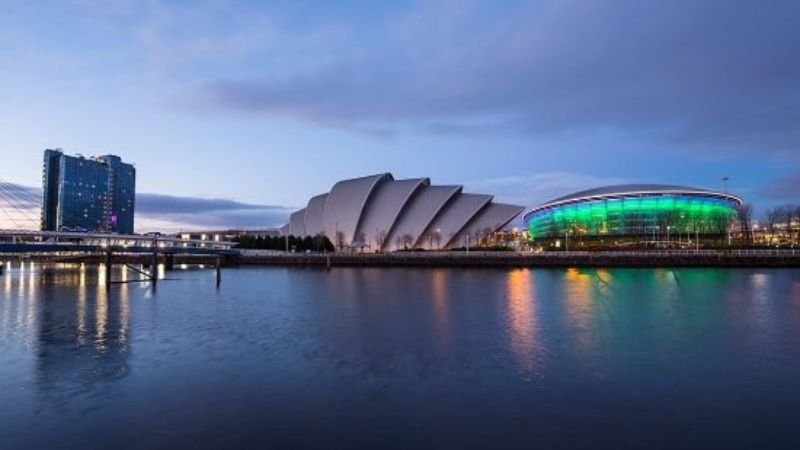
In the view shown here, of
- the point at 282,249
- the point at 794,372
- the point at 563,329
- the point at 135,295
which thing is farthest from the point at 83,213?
the point at 794,372

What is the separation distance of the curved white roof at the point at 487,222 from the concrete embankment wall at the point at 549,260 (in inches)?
795

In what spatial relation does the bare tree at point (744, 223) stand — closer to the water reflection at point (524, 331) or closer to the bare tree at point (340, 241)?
the bare tree at point (340, 241)

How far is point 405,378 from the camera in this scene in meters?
10.2

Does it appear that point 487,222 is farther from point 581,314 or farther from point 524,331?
point 524,331

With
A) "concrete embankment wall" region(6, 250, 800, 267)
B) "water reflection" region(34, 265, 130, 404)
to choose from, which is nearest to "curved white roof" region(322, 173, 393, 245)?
"concrete embankment wall" region(6, 250, 800, 267)

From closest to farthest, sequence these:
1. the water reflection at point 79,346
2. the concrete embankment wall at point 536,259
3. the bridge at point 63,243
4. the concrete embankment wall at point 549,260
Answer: the water reflection at point 79,346
the bridge at point 63,243
the concrete embankment wall at point 549,260
the concrete embankment wall at point 536,259

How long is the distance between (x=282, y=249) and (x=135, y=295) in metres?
58.3

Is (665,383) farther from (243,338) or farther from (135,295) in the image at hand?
(135,295)

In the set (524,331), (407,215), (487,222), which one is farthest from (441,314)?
(487,222)

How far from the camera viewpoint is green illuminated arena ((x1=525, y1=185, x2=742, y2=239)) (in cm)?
8106

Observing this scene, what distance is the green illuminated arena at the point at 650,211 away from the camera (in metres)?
81.1

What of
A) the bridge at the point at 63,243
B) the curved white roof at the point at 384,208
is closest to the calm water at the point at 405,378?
the bridge at the point at 63,243

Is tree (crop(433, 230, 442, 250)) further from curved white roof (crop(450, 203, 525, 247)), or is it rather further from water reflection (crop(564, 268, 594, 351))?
water reflection (crop(564, 268, 594, 351))

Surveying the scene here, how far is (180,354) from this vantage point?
42.3 ft
